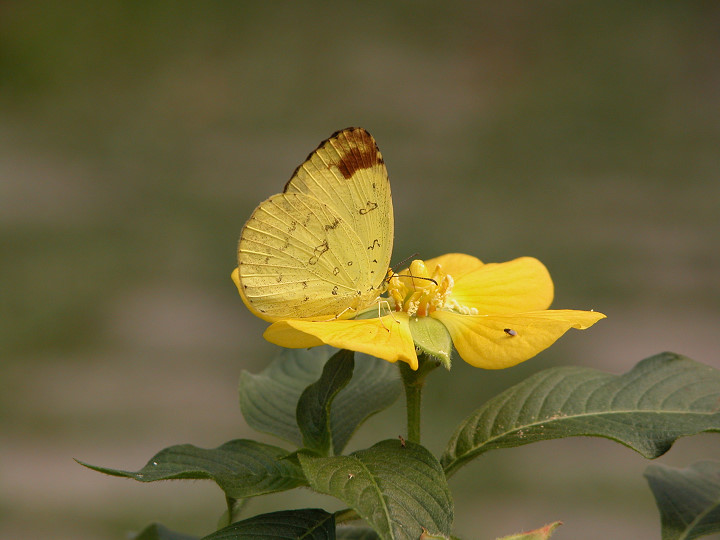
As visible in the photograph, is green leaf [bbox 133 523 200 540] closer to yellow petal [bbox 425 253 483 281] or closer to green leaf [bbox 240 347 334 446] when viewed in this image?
green leaf [bbox 240 347 334 446]

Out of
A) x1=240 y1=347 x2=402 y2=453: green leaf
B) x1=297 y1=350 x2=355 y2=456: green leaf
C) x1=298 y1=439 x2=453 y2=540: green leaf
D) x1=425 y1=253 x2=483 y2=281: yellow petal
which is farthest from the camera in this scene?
x1=425 y1=253 x2=483 y2=281: yellow petal

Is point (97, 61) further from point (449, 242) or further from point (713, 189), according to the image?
point (713, 189)

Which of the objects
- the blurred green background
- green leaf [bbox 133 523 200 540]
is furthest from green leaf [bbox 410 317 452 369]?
the blurred green background

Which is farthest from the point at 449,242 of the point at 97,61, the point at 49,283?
the point at 97,61

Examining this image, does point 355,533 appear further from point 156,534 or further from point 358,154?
point 358,154

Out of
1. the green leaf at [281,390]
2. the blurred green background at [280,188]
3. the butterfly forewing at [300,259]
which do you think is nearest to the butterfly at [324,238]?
the butterfly forewing at [300,259]
